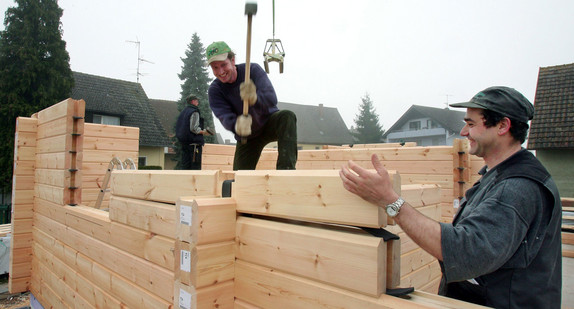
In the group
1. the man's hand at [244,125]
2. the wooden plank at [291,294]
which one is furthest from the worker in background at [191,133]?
the wooden plank at [291,294]

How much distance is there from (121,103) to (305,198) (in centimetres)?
2557

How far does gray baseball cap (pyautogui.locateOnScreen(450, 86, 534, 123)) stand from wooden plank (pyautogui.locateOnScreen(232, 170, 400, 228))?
619mm

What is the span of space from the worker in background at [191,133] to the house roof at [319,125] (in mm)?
38985

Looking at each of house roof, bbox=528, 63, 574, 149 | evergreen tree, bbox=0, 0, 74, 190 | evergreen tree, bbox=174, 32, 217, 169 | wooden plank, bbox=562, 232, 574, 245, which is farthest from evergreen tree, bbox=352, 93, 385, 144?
wooden plank, bbox=562, 232, 574, 245

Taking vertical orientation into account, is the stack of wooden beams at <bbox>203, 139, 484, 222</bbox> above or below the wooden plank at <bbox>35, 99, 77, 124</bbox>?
below

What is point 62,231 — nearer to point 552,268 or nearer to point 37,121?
point 37,121

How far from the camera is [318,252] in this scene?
1.61 m

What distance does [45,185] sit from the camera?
5.43 meters

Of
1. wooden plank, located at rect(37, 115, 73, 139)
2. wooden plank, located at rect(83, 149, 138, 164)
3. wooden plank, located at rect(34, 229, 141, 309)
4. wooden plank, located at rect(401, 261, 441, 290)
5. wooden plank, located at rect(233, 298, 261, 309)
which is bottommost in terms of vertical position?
wooden plank, located at rect(34, 229, 141, 309)

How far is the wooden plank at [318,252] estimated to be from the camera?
1.44 meters

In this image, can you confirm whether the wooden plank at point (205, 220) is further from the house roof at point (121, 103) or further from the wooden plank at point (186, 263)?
the house roof at point (121, 103)

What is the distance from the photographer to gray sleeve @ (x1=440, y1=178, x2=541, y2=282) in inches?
53.8

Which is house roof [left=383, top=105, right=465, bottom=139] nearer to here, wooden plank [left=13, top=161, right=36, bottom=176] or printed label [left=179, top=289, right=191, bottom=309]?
wooden plank [left=13, top=161, right=36, bottom=176]

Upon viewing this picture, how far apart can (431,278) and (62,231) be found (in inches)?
174
